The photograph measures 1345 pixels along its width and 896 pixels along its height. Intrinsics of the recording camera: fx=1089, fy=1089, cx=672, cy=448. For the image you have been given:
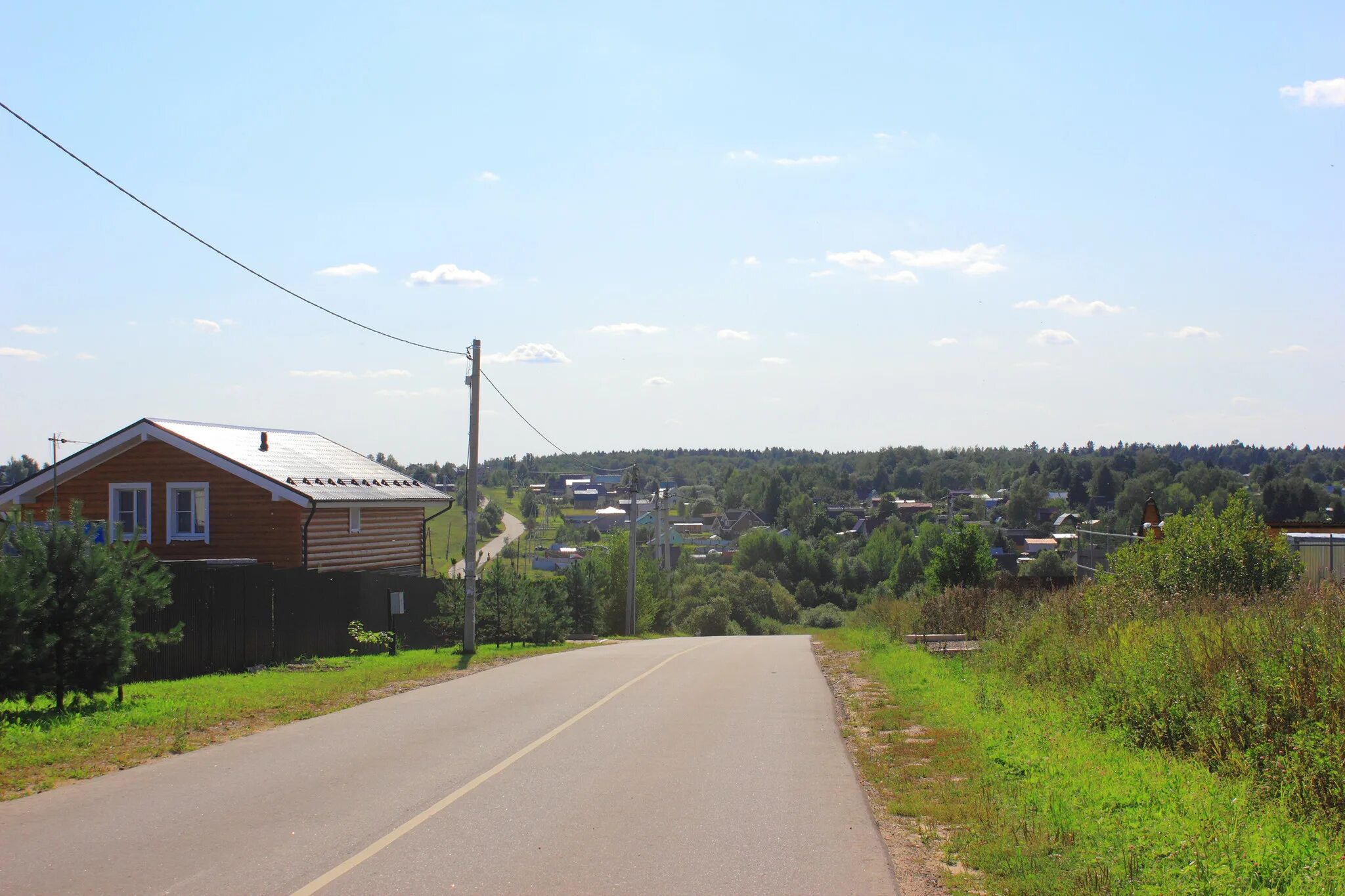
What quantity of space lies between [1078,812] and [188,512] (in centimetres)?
2461

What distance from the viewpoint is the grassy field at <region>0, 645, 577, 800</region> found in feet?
33.3

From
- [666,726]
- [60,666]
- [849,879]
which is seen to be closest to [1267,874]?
[849,879]

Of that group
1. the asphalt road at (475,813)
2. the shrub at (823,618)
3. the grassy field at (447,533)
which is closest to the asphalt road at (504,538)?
the grassy field at (447,533)

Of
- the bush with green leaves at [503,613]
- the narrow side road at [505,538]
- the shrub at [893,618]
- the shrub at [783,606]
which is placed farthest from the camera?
the narrow side road at [505,538]

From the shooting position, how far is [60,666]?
1241 cm

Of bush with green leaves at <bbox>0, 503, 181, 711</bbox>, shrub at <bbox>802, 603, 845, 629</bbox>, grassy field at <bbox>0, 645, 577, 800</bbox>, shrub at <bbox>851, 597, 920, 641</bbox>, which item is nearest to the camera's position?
grassy field at <bbox>0, 645, 577, 800</bbox>

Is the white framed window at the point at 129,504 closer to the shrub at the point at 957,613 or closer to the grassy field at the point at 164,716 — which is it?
the grassy field at the point at 164,716

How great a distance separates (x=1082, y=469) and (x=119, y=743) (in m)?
155

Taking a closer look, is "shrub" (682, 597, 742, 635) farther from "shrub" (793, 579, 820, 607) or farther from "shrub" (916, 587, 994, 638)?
"shrub" (916, 587, 994, 638)

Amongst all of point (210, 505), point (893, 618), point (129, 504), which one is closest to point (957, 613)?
point (893, 618)

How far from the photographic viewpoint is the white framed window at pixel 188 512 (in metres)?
26.9

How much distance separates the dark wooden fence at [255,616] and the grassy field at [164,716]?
40 centimetres

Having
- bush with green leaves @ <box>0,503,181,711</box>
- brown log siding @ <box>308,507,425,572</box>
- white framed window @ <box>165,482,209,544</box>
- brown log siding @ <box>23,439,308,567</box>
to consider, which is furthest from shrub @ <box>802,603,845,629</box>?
bush with green leaves @ <box>0,503,181,711</box>

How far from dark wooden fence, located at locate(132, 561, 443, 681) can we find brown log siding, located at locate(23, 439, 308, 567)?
3046 mm
